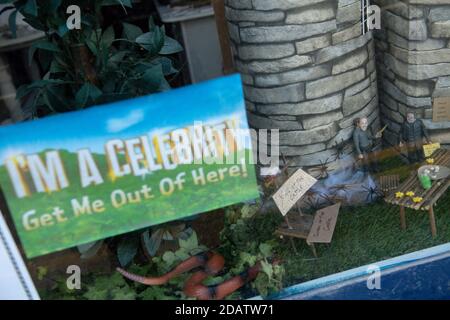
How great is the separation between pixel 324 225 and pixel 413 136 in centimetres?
47

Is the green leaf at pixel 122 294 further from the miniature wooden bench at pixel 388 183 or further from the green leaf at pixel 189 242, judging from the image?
the miniature wooden bench at pixel 388 183

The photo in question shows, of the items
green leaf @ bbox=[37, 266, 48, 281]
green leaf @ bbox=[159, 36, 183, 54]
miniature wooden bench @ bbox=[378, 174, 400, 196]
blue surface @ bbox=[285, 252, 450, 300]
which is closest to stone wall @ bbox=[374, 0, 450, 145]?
miniature wooden bench @ bbox=[378, 174, 400, 196]

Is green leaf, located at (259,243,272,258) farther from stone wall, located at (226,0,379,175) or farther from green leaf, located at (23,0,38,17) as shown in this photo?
green leaf, located at (23,0,38,17)

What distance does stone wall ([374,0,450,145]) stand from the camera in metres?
2.06

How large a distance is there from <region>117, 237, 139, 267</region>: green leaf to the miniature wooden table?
3.08 ft

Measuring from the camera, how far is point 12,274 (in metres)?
1.95

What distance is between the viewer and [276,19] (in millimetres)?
1938

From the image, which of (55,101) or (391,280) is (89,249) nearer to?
(55,101)

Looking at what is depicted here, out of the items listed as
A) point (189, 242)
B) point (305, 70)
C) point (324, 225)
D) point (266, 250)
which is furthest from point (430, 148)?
point (189, 242)

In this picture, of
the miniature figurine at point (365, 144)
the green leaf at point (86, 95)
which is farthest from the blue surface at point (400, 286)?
the green leaf at point (86, 95)

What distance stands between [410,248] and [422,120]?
0.47 meters

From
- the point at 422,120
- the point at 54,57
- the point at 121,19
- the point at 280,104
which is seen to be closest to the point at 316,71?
the point at 280,104
